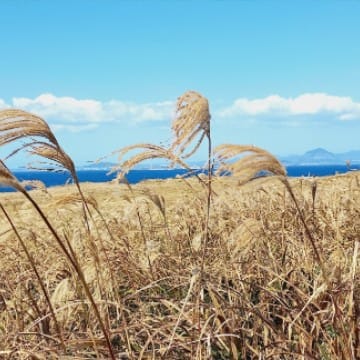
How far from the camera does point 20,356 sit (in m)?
3.16

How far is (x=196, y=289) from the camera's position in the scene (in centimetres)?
361

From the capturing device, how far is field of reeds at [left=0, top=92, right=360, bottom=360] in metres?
2.72

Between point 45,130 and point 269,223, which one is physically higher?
point 45,130

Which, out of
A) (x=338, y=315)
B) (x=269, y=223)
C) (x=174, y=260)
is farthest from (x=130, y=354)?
(x=269, y=223)

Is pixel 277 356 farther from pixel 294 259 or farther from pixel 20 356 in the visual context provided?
pixel 294 259

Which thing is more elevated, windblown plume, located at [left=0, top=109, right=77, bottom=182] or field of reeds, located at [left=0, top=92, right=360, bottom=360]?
windblown plume, located at [left=0, top=109, right=77, bottom=182]

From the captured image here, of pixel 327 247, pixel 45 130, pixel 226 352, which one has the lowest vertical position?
pixel 226 352

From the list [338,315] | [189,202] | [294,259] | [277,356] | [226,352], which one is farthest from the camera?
[189,202]

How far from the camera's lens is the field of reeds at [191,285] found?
107 inches

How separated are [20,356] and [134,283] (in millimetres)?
1684

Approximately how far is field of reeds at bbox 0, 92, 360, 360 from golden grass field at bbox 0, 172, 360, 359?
1 cm

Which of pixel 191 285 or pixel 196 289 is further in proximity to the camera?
pixel 196 289

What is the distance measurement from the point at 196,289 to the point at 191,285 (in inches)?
38.1

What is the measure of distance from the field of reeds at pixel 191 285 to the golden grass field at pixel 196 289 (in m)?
0.01
